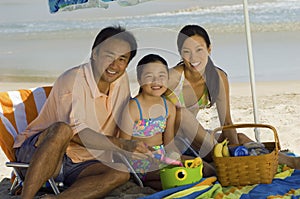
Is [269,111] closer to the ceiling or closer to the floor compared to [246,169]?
closer to the floor

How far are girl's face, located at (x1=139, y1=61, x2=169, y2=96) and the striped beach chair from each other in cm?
81

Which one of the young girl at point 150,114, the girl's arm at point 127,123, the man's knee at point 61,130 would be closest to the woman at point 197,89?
the young girl at point 150,114

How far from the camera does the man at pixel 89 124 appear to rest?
12.6 feet

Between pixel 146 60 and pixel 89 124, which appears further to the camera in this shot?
pixel 146 60

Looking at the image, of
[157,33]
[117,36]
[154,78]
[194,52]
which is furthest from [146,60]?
[157,33]

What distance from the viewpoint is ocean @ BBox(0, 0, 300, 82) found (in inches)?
384

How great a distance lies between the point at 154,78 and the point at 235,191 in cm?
94

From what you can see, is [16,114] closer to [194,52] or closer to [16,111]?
[16,111]

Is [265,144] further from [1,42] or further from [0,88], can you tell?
[1,42]

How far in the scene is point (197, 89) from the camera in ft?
15.0

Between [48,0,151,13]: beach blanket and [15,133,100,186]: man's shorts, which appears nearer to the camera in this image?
[15,133,100,186]: man's shorts

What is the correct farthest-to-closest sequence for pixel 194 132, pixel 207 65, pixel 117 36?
pixel 207 65 → pixel 194 132 → pixel 117 36

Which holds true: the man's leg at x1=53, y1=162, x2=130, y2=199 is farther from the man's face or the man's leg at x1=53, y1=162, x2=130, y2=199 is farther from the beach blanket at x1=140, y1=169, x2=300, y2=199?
the man's face

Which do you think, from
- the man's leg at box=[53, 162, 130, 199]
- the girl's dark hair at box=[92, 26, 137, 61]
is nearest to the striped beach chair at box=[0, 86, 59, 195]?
the man's leg at box=[53, 162, 130, 199]
